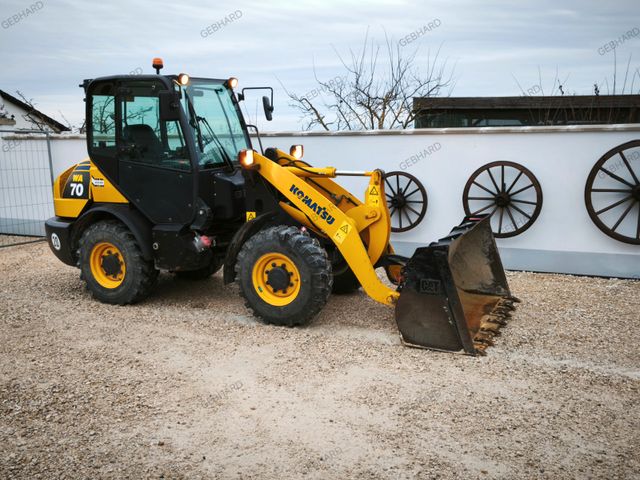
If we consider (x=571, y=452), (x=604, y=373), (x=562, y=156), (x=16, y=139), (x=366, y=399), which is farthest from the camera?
(x=16, y=139)

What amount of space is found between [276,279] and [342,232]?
2.35ft

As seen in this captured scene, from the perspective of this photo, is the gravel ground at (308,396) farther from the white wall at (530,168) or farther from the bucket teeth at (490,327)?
the white wall at (530,168)

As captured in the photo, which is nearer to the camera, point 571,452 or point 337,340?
point 571,452

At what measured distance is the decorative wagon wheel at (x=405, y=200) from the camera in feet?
27.6

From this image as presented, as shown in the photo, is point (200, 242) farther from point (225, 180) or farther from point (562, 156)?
point (562, 156)

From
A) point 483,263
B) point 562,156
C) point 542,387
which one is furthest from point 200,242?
point 562,156

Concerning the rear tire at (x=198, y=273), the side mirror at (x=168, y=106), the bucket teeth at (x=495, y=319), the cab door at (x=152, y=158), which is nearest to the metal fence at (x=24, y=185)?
the rear tire at (x=198, y=273)

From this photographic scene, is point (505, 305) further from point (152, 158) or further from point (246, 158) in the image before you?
point (152, 158)

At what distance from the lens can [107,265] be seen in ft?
21.1

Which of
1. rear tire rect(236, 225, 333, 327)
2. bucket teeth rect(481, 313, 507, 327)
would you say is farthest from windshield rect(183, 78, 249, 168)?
bucket teeth rect(481, 313, 507, 327)

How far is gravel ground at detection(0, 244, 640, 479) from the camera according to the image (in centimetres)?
347

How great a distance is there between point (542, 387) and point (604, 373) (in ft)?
2.02

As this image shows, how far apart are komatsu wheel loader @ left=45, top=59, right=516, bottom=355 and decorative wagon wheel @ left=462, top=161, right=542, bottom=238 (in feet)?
A: 5.15

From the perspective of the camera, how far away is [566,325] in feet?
19.1
